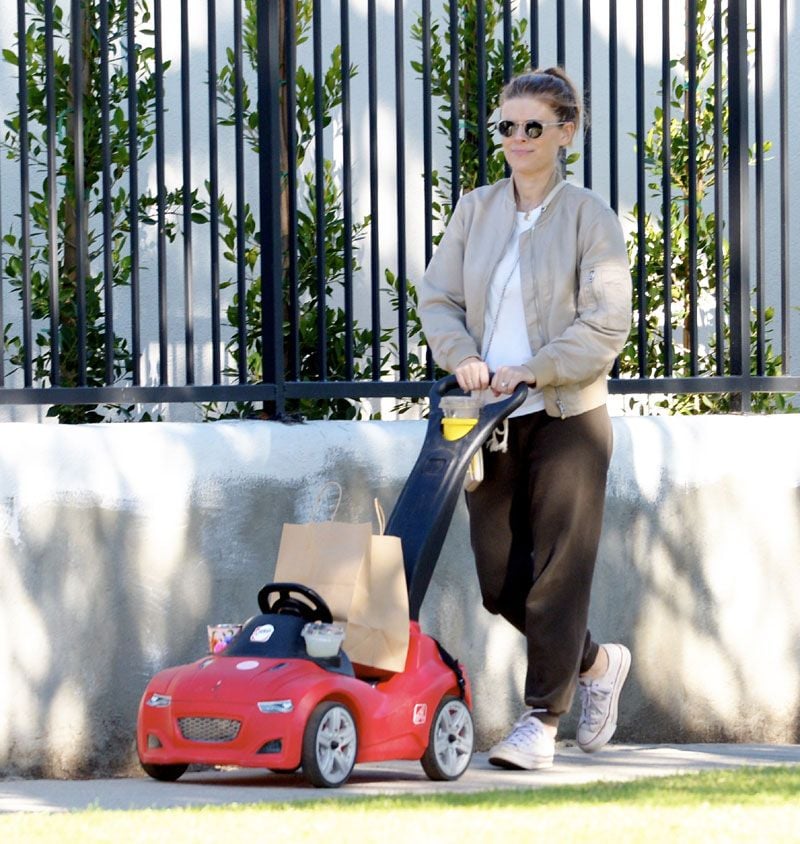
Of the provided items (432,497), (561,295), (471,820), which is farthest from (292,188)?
(471,820)

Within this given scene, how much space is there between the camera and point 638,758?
571cm

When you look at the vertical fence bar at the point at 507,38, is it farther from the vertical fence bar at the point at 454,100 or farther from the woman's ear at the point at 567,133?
the woman's ear at the point at 567,133

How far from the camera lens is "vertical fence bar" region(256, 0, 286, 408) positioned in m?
5.80

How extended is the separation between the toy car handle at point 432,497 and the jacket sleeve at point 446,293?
0.29m

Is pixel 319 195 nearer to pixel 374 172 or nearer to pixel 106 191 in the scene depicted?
pixel 374 172

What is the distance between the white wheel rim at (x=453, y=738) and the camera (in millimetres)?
4973

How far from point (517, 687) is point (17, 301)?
2.63m

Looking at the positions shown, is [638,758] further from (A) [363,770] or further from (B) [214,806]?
(B) [214,806]

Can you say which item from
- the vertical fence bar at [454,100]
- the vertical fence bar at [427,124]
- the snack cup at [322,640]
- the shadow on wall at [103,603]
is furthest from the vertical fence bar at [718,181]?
the snack cup at [322,640]

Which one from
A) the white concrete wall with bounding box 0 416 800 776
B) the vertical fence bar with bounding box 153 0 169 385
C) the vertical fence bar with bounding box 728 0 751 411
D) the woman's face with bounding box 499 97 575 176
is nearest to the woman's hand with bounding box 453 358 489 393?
the woman's face with bounding box 499 97 575 176

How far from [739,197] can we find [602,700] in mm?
2170

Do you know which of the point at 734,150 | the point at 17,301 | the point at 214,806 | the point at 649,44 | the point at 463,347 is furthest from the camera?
the point at 649,44

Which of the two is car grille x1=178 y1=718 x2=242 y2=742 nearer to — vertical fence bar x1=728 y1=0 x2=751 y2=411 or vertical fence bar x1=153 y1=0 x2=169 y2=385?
vertical fence bar x1=153 y1=0 x2=169 y2=385

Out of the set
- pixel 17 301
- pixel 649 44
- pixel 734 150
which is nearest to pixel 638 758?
pixel 734 150
